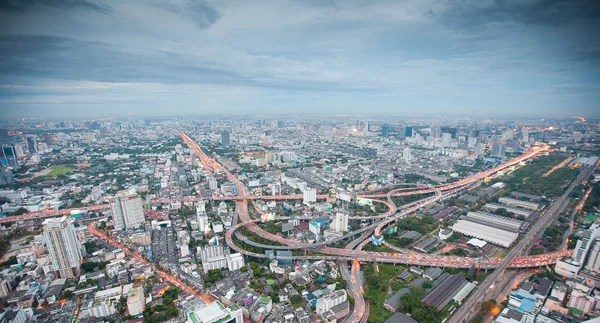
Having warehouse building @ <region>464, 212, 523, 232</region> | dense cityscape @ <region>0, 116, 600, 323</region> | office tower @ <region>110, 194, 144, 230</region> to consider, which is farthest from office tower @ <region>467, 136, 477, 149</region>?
office tower @ <region>110, 194, 144, 230</region>

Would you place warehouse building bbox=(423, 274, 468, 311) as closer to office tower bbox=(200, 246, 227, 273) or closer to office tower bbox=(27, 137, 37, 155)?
office tower bbox=(200, 246, 227, 273)

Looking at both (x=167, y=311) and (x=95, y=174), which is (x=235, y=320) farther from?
(x=95, y=174)

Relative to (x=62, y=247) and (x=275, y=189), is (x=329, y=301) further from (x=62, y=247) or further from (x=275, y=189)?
(x=275, y=189)

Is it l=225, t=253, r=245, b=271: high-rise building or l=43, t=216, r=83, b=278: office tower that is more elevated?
l=43, t=216, r=83, b=278: office tower

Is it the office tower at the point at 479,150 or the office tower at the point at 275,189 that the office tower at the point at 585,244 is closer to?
the office tower at the point at 275,189

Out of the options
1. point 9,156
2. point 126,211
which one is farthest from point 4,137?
point 126,211

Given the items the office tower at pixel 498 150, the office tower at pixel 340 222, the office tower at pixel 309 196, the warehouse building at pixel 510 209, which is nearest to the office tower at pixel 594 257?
the warehouse building at pixel 510 209
